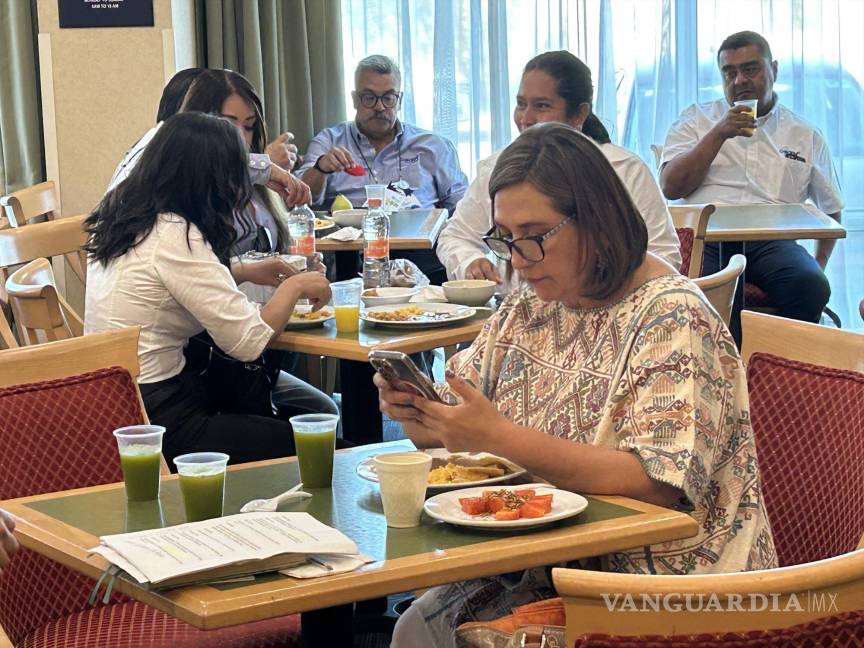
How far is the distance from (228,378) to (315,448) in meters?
1.27

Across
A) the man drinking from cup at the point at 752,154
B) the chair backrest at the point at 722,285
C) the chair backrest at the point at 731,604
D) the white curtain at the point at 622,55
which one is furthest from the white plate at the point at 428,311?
the white curtain at the point at 622,55

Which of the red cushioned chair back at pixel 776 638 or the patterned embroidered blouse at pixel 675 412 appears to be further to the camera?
the patterned embroidered blouse at pixel 675 412

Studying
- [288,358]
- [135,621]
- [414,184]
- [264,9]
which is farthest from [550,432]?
[264,9]

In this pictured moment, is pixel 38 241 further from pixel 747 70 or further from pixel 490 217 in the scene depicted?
pixel 747 70

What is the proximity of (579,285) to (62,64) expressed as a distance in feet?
13.9

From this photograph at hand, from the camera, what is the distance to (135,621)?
2.07 metres

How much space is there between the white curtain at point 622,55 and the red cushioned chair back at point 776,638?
528cm

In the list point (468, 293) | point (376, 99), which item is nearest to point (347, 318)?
point (468, 293)

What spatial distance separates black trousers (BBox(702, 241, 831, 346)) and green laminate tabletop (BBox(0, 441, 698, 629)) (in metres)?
3.26

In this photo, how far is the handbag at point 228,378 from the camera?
3.09 metres

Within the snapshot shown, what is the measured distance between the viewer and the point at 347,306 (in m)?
3.04

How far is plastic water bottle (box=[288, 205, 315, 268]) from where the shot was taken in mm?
3615

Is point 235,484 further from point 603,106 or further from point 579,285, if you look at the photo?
point 603,106

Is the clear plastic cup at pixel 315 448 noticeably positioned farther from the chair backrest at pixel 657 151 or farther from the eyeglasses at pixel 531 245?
the chair backrest at pixel 657 151
